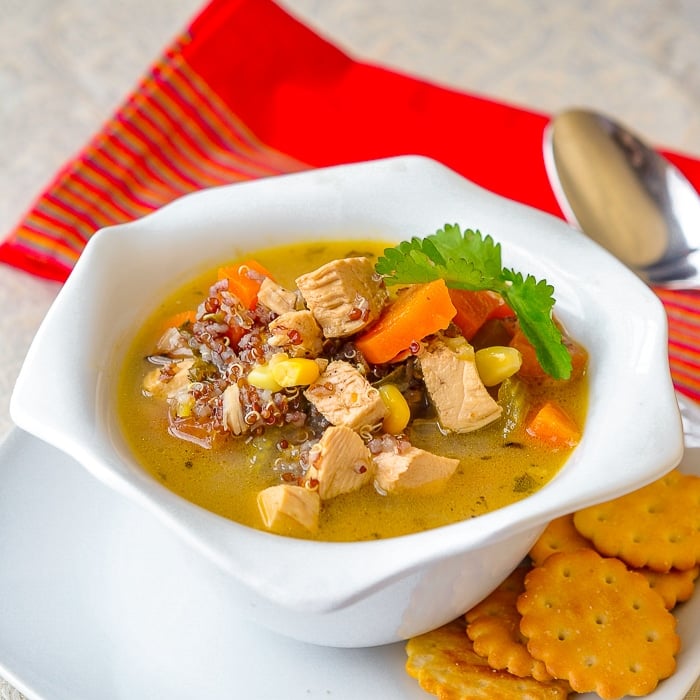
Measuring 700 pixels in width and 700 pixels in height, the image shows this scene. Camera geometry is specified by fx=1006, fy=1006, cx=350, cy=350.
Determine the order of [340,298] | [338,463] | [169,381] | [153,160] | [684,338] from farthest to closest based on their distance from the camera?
[153,160], [684,338], [169,381], [340,298], [338,463]

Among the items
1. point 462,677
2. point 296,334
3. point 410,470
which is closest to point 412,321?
point 296,334

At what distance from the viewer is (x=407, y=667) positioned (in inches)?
104

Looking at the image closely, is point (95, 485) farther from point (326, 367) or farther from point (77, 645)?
point (326, 367)

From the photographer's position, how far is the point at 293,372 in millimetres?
2648

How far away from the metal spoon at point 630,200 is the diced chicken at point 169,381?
1.99 metres

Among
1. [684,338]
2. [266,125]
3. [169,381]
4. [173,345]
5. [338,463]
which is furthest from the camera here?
[266,125]

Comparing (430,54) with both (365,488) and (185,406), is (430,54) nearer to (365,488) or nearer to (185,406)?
(185,406)

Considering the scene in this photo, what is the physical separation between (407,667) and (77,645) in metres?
0.90

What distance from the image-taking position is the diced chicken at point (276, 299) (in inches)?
114

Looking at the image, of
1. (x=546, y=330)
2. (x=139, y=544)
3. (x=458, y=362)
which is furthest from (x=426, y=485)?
(x=139, y=544)

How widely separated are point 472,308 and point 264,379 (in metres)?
0.68

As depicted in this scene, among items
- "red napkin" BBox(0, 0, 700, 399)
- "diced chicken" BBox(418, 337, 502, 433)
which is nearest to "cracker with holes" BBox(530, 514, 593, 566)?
"diced chicken" BBox(418, 337, 502, 433)

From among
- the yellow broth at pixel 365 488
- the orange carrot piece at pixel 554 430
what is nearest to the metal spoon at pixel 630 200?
the yellow broth at pixel 365 488

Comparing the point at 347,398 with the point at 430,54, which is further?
the point at 430,54
